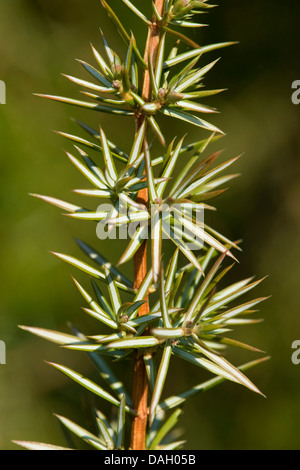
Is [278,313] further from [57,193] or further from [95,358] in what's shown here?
[95,358]

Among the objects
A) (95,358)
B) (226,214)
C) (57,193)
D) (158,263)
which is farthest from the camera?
(226,214)

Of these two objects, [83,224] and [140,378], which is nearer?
[140,378]

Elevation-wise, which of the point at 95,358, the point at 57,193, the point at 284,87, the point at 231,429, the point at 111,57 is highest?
the point at 284,87

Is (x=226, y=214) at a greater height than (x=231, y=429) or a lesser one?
greater

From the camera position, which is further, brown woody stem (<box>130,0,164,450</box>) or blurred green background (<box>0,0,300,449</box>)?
blurred green background (<box>0,0,300,449</box>)

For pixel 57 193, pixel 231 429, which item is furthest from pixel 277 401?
pixel 57 193

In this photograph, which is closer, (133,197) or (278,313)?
(133,197)

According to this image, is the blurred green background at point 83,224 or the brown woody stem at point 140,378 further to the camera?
the blurred green background at point 83,224

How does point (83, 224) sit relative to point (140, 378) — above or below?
above
